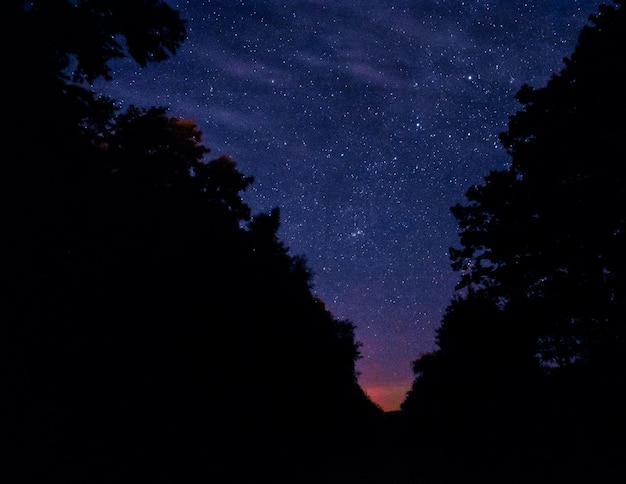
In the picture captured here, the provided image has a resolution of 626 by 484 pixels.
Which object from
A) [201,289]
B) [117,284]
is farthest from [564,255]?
[117,284]

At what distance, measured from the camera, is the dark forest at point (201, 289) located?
25.7 ft

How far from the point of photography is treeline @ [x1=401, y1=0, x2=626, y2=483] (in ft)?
53.3

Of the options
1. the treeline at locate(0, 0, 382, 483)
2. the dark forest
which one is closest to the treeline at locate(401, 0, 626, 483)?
the dark forest

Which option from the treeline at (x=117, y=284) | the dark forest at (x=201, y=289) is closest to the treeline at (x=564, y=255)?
the dark forest at (x=201, y=289)

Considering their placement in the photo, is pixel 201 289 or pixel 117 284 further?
pixel 201 289

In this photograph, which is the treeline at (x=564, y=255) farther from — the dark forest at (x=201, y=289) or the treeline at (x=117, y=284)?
the treeline at (x=117, y=284)

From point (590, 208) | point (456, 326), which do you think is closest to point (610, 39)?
point (590, 208)

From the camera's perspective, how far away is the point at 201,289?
16406mm

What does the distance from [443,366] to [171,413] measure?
37.4 m

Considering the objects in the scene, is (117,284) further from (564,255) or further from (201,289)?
(564,255)

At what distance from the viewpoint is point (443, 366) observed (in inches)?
1917

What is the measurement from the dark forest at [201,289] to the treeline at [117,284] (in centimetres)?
4

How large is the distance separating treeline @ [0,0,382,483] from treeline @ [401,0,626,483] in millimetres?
7960

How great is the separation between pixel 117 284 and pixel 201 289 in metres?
5.53
